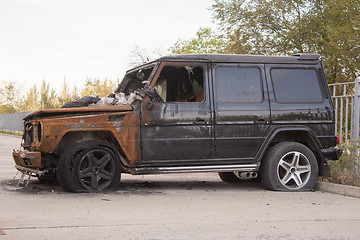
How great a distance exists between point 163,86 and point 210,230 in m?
3.65

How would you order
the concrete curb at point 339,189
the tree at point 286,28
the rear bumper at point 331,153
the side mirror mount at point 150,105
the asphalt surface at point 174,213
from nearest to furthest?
the asphalt surface at point 174,213 < the side mirror mount at point 150,105 < the concrete curb at point 339,189 < the rear bumper at point 331,153 < the tree at point 286,28

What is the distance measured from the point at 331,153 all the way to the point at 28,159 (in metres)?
4.97

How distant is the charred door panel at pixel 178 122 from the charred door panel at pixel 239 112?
8.0 inches

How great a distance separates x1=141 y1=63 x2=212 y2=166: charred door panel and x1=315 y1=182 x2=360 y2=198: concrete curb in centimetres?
217

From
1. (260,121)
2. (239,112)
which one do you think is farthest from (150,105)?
(260,121)

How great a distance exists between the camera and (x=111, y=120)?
7469 mm

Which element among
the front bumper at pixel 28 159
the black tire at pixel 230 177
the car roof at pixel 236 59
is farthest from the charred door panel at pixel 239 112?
the front bumper at pixel 28 159

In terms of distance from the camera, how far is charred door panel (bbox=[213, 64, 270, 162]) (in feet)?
26.3

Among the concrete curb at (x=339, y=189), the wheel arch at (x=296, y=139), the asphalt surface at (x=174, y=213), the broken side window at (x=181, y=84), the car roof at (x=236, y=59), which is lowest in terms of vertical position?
the concrete curb at (x=339, y=189)

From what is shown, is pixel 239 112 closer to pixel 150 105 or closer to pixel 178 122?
pixel 178 122

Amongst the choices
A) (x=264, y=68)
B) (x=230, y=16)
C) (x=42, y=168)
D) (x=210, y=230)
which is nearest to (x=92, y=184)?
(x=42, y=168)

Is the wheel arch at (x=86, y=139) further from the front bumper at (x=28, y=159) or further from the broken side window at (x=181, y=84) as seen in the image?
the broken side window at (x=181, y=84)

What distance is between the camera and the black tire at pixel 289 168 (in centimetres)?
820

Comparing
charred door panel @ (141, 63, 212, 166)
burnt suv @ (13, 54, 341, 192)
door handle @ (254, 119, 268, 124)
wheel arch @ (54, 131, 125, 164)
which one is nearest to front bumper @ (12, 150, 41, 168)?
burnt suv @ (13, 54, 341, 192)
